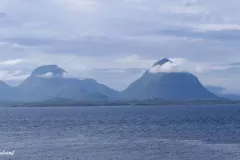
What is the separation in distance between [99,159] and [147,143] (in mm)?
26193

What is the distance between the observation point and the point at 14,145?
10425cm

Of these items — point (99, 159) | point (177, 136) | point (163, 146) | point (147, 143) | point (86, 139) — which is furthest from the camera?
point (177, 136)

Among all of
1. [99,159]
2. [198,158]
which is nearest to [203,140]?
[198,158]

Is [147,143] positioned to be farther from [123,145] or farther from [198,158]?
[198,158]

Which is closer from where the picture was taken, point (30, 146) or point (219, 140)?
point (30, 146)

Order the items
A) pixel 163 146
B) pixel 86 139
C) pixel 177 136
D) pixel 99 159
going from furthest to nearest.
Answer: pixel 177 136, pixel 86 139, pixel 163 146, pixel 99 159

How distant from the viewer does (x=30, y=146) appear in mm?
102125

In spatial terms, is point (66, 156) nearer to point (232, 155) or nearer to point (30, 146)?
point (30, 146)

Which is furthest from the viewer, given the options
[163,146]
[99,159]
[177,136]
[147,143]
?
[177,136]

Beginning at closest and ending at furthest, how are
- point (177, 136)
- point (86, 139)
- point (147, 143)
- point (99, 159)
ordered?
point (99, 159), point (147, 143), point (86, 139), point (177, 136)

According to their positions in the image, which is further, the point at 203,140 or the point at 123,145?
the point at 203,140

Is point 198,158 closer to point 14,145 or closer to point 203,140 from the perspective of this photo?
point 203,140

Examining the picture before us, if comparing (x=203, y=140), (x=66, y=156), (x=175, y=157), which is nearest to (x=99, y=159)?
(x=66, y=156)

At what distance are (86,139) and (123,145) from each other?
16116mm
